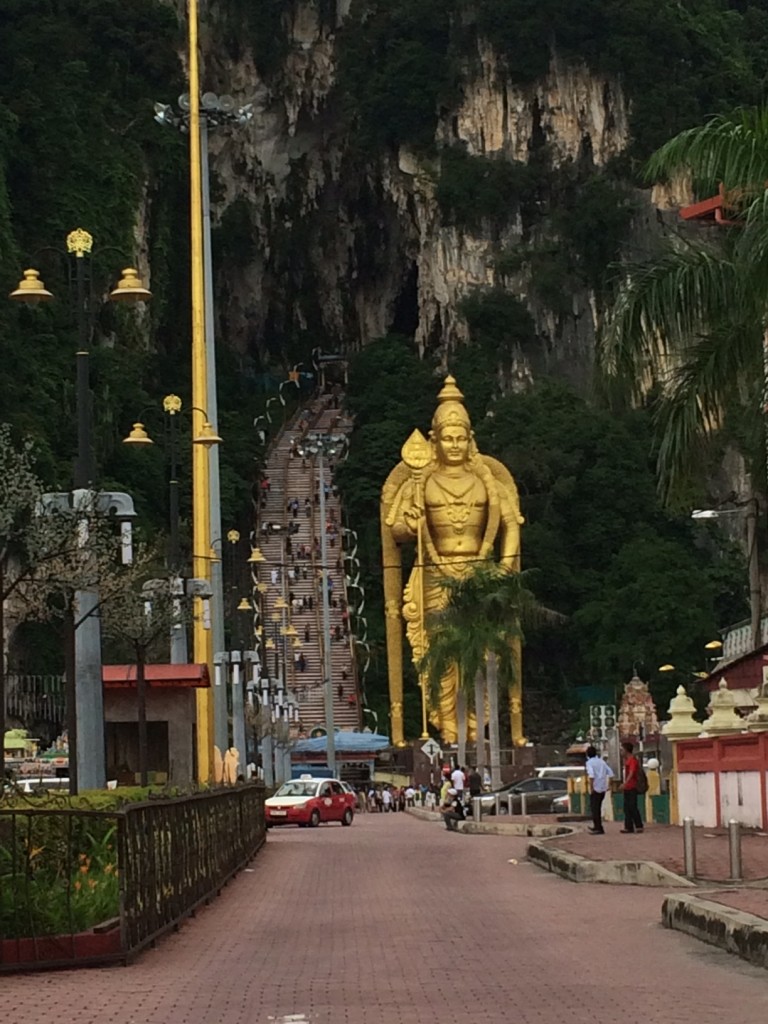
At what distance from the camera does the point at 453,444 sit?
66188 mm

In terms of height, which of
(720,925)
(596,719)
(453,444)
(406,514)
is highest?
(453,444)

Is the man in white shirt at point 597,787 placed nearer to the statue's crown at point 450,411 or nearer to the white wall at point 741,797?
the white wall at point 741,797

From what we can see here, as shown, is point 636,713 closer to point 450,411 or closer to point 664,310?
point 450,411

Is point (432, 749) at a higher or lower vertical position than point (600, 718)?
lower

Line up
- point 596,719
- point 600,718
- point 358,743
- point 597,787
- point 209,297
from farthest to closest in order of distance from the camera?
point 358,743, point 596,719, point 600,718, point 209,297, point 597,787

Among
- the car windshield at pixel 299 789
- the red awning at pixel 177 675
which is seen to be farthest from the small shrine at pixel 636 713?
the red awning at pixel 177 675

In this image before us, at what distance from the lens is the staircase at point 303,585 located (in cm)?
7731

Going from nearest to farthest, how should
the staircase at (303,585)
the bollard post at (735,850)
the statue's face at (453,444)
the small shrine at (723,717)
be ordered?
1. the bollard post at (735,850)
2. the small shrine at (723,717)
3. the statue's face at (453,444)
4. the staircase at (303,585)

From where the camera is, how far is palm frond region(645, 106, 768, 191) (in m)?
18.3

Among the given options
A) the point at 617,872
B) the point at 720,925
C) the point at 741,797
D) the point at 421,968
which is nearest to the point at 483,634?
the point at 741,797

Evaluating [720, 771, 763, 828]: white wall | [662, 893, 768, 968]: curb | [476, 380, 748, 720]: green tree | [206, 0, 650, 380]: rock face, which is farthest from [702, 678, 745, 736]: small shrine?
[206, 0, 650, 380]: rock face

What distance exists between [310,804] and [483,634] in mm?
9698

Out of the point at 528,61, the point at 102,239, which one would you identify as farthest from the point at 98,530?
the point at 528,61

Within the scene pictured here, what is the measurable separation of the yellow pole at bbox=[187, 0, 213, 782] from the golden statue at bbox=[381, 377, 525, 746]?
31.5 m
